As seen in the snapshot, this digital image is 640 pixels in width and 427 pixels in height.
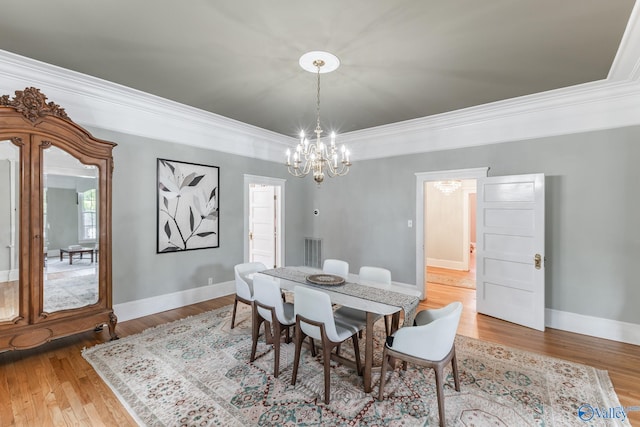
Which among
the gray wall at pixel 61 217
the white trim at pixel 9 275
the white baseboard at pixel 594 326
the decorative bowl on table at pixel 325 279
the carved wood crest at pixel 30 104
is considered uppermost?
the carved wood crest at pixel 30 104

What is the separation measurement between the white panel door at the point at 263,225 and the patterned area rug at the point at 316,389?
2812 mm

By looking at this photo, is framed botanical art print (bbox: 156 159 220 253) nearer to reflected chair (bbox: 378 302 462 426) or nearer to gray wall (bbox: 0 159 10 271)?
gray wall (bbox: 0 159 10 271)

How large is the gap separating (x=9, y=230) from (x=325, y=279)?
2.88 metres

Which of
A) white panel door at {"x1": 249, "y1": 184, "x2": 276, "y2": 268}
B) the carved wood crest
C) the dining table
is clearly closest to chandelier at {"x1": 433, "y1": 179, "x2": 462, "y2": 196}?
white panel door at {"x1": 249, "y1": 184, "x2": 276, "y2": 268}

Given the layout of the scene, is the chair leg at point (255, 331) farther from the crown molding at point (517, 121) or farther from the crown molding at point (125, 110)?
the crown molding at point (517, 121)

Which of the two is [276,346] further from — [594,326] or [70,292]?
[594,326]

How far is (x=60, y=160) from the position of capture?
282 centimetres

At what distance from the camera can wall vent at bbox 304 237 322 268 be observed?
588 cm

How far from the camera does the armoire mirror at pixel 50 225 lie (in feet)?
8.41

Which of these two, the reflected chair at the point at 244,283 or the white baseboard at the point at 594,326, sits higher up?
the reflected chair at the point at 244,283

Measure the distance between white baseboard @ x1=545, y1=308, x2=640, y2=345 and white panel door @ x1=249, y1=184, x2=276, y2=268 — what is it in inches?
173

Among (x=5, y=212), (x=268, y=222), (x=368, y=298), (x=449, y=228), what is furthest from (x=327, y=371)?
(x=449, y=228)

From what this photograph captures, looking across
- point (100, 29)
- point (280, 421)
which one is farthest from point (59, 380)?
point (100, 29)

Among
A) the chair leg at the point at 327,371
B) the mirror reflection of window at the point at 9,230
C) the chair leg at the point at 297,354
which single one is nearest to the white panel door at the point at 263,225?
the chair leg at the point at 297,354
